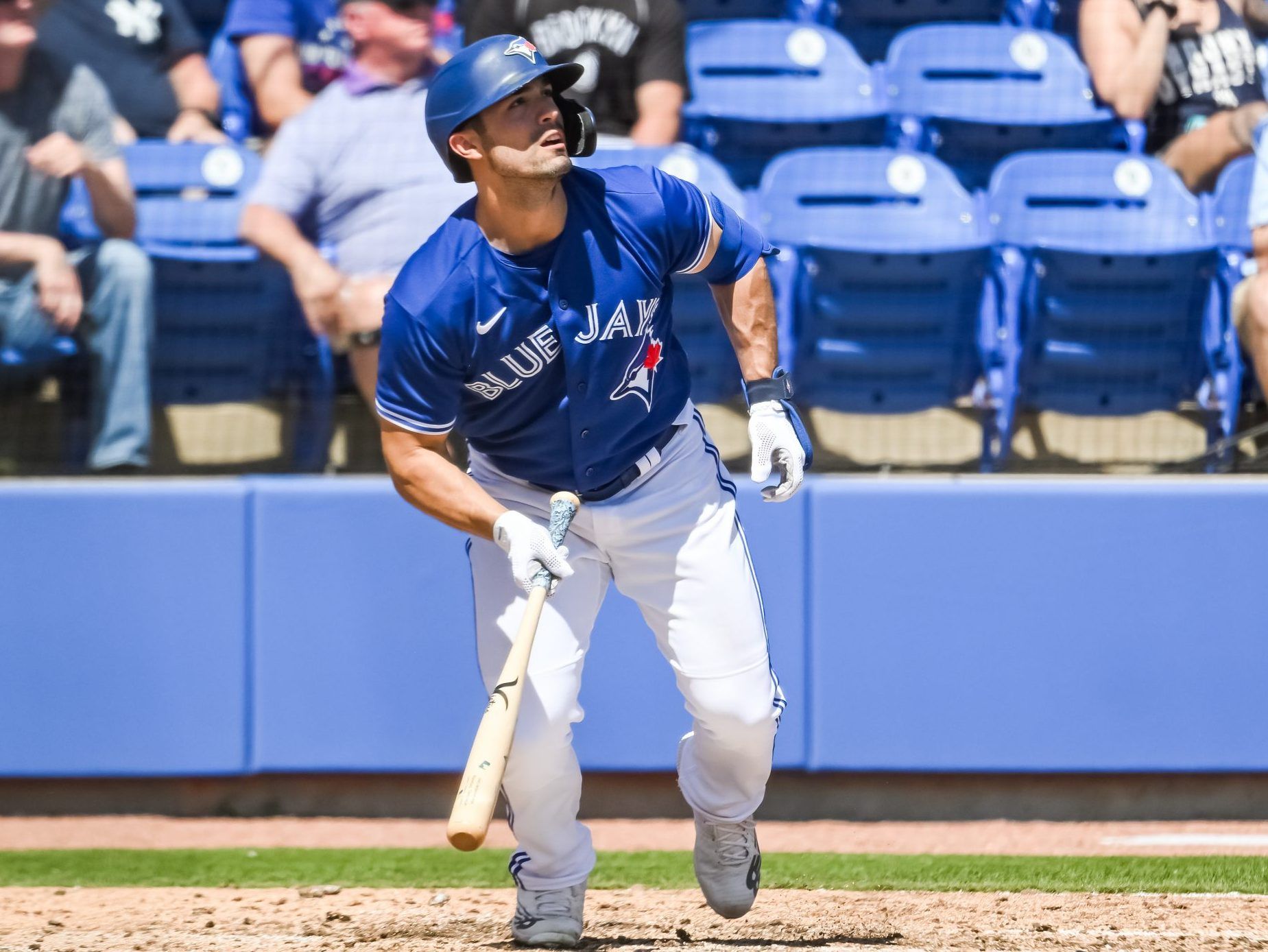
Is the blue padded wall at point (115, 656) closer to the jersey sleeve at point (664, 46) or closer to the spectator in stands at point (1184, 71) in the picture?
the jersey sleeve at point (664, 46)

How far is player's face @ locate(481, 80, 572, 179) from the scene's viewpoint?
106 inches

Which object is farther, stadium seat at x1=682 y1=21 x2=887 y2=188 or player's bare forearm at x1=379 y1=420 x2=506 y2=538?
stadium seat at x1=682 y1=21 x2=887 y2=188

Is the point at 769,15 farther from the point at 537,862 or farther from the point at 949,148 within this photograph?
the point at 537,862

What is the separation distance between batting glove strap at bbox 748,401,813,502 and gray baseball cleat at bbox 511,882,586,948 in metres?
0.93

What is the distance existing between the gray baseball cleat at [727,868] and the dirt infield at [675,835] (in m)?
1.15

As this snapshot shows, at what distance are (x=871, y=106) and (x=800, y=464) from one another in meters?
2.90

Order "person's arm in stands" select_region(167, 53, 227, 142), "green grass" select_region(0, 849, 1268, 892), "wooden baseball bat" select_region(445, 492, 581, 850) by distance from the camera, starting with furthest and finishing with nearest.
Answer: "person's arm in stands" select_region(167, 53, 227, 142), "green grass" select_region(0, 849, 1268, 892), "wooden baseball bat" select_region(445, 492, 581, 850)

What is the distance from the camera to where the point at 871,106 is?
18.0 ft

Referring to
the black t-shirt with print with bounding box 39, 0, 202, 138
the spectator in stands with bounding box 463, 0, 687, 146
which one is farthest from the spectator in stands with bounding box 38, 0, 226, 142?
the spectator in stands with bounding box 463, 0, 687, 146

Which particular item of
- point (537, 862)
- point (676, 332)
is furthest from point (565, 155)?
point (676, 332)

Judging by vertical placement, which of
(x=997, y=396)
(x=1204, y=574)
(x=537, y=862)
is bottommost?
(x=537, y=862)

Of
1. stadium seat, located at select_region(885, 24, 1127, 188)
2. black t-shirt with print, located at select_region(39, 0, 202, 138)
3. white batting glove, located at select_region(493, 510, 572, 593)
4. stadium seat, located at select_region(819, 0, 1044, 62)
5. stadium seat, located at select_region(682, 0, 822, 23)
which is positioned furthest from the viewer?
stadium seat, located at select_region(682, 0, 822, 23)

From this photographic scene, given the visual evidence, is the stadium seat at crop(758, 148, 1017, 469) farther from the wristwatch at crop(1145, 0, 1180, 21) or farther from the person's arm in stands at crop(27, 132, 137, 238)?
the person's arm in stands at crop(27, 132, 137, 238)

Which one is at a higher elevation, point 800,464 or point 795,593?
point 800,464
